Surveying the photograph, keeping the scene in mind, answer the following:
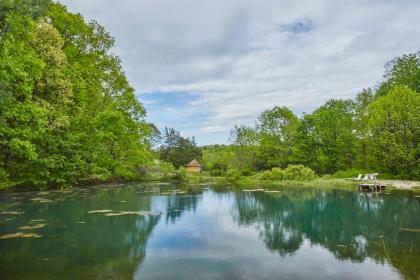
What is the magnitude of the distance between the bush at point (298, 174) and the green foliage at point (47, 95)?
21205 millimetres

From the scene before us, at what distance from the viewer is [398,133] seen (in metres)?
32.8

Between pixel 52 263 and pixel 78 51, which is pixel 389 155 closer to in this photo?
pixel 78 51

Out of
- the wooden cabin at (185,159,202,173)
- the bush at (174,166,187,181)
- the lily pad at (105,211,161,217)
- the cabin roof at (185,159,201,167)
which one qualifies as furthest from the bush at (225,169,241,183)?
the lily pad at (105,211,161,217)

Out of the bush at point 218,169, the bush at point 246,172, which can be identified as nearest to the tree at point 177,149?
the bush at point 218,169

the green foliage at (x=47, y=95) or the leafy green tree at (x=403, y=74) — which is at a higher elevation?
the leafy green tree at (x=403, y=74)

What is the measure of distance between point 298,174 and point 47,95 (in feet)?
96.2

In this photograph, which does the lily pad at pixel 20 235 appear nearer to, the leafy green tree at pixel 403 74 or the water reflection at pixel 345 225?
the water reflection at pixel 345 225

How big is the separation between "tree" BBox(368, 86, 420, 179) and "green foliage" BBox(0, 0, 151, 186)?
26.7 metres

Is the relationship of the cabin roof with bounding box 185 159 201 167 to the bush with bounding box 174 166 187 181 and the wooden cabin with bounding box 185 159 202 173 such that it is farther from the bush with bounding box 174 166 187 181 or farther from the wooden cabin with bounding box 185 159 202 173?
the bush with bounding box 174 166 187 181

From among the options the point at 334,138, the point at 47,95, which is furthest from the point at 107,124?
the point at 334,138

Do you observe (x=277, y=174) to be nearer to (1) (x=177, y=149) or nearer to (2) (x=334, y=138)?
(2) (x=334, y=138)

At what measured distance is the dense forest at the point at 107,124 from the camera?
38.7 feet

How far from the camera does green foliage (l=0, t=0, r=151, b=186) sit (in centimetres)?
1052

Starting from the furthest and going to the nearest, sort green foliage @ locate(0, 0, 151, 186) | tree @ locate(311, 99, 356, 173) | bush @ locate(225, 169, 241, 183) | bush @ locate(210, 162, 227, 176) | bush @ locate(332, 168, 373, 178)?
bush @ locate(210, 162, 227, 176)
bush @ locate(225, 169, 241, 183)
tree @ locate(311, 99, 356, 173)
bush @ locate(332, 168, 373, 178)
green foliage @ locate(0, 0, 151, 186)
